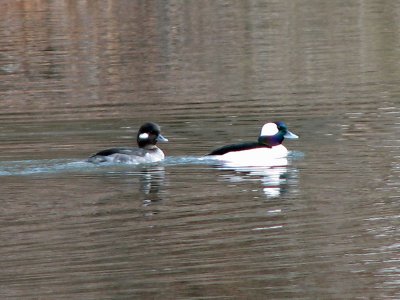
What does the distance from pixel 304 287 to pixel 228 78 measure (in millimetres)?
17520

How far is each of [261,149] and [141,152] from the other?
1.64m

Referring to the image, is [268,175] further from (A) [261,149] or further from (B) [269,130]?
(B) [269,130]

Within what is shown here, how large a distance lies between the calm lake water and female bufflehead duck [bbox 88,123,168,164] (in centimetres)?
19

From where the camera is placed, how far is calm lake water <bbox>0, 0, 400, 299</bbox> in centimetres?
1109

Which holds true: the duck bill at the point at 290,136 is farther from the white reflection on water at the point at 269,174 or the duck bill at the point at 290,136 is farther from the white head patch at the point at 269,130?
the white reflection on water at the point at 269,174

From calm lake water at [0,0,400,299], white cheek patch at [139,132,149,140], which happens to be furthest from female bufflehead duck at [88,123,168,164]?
calm lake water at [0,0,400,299]

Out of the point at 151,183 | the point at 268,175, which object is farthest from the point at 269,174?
the point at 151,183

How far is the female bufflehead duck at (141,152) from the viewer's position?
17.2 meters

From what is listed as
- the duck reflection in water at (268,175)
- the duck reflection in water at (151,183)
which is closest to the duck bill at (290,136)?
the duck reflection in water at (268,175)

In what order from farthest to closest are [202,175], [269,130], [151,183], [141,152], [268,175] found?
[269,130], [141,152], [268,175], [202,175], [151,183]

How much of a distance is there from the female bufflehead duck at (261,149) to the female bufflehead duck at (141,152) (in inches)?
32.2

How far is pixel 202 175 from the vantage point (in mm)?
16594

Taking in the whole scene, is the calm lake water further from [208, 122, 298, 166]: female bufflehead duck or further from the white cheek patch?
the white cheek patch

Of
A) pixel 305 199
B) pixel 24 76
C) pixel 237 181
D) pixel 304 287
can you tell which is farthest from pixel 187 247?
pixel 24 76
